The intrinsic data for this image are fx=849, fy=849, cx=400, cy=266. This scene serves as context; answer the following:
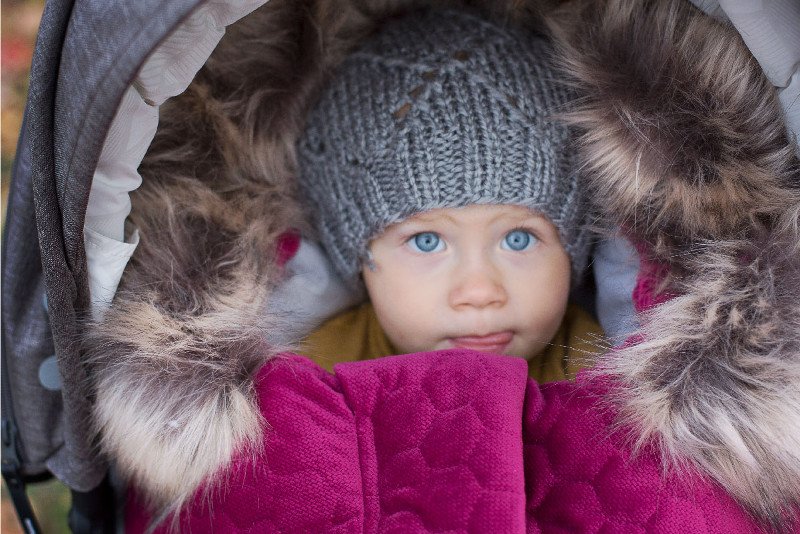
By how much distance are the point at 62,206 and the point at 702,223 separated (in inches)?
28.5

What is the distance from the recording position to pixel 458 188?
3.57 feet

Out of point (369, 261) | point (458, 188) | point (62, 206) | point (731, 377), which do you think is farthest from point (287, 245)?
point (731, 377)

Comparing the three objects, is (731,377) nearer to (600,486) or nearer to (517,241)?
(600,486)

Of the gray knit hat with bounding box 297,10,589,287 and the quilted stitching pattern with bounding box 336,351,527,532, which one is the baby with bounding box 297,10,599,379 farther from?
the quilted stitching pattern with bounding box 336,351,527,532

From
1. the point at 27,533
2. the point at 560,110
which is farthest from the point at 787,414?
the point at 27,533

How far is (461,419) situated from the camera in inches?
35.9

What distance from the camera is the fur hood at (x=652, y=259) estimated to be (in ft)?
2.89

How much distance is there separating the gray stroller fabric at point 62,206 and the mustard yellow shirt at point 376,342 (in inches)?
12.7

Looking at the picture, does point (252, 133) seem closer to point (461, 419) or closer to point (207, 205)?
point (207, 205)

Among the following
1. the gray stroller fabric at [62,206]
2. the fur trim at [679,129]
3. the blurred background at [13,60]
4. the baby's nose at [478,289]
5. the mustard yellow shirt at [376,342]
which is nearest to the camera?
the gray stroller fabric at [62,206]

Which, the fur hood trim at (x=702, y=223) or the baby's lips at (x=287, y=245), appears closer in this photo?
the fur hood trim at (x=702, y=223)

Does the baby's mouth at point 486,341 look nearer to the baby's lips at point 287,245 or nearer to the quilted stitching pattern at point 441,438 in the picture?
the quilted stitching pattern at point 441,438

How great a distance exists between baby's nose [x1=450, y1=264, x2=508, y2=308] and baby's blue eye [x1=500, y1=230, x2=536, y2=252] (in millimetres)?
44

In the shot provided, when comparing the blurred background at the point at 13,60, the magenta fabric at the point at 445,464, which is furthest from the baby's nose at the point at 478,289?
the blurred background at the point at 13,60
